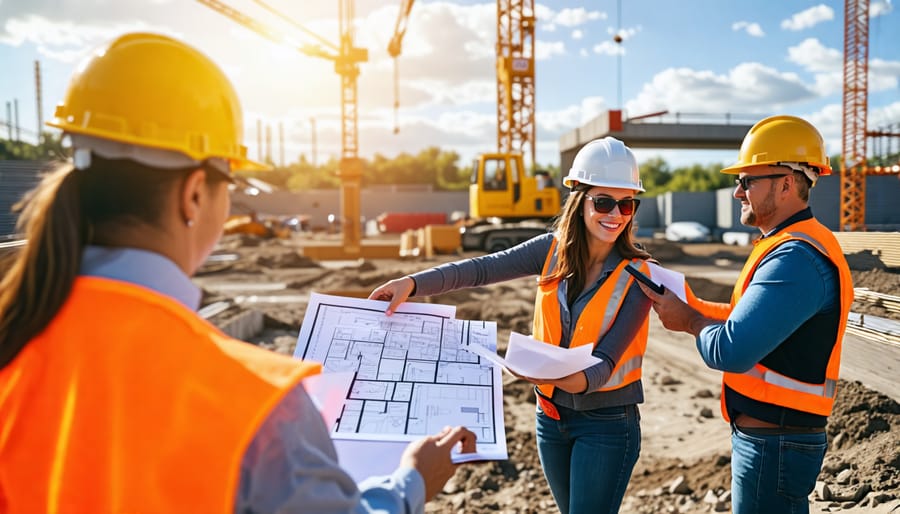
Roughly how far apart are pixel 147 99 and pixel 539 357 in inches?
59.1

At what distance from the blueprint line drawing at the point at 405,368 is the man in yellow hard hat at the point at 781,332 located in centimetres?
78

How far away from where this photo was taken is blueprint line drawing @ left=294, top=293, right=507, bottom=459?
6.15 feet

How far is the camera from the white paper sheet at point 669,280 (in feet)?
8.41

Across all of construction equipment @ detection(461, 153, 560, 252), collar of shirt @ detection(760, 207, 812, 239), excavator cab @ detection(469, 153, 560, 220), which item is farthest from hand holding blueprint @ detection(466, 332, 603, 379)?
excavator cab @ detection(469, 153, 560, 220)

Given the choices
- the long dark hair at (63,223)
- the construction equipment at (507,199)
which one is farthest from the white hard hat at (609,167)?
the construction equipment at (507,199)

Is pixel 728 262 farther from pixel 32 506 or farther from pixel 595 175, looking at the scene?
pixel 32 506

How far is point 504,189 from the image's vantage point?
20281 millimetres

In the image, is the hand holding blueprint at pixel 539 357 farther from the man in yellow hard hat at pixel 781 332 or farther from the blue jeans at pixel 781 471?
the blue jeans at pixel 781 471

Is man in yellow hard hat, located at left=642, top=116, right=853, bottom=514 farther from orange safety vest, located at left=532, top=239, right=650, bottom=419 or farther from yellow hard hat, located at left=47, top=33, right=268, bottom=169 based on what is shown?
yellow hard hat, located at left=47, top=33, right=268, bottom=169

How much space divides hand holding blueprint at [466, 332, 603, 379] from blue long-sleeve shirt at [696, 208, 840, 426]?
1.39ft

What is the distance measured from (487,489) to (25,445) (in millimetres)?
4166

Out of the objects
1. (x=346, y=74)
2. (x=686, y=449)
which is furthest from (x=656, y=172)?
(x=686, y=449)

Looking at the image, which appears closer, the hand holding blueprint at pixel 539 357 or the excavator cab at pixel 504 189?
the hand holding blueprint at pixel 539 357

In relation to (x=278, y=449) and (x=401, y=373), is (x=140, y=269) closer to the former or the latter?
(x=278, y=449)
